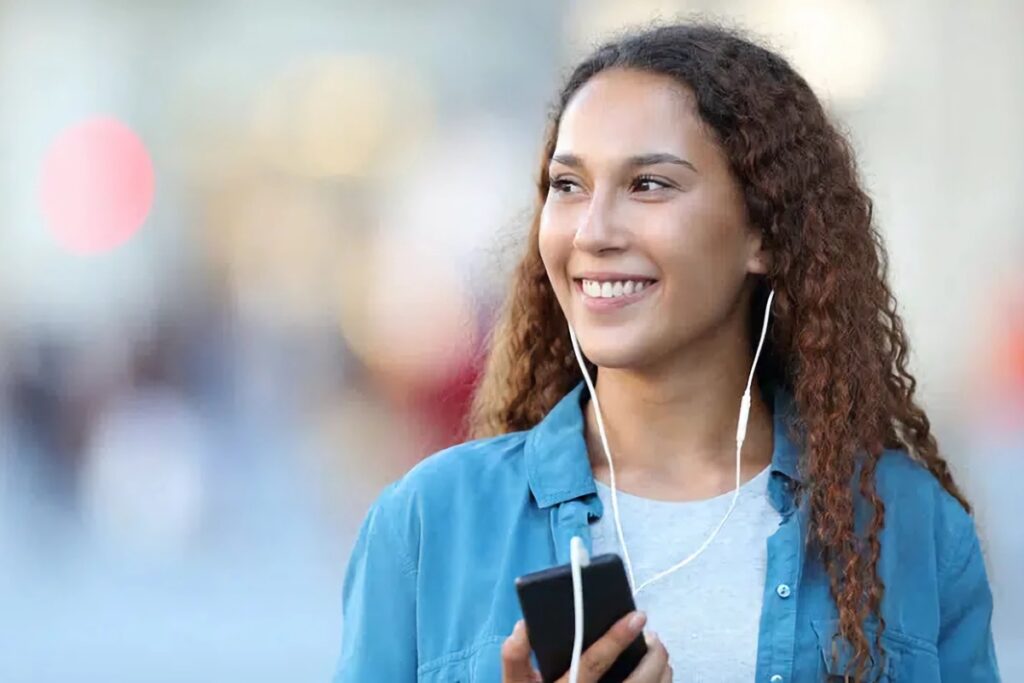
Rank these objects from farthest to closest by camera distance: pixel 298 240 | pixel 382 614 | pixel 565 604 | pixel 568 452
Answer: pixel 298 240
pixel 568 452
pixel 382 614
pixel 565 604

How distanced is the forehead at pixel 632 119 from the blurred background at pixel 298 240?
351 centimetres

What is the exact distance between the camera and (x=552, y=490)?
204cm

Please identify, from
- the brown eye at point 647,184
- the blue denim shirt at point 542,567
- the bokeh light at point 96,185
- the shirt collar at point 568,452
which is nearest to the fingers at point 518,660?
the blue denim shirt at point 542,567

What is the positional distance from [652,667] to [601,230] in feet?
1.92

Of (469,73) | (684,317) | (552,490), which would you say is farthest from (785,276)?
(469,73)

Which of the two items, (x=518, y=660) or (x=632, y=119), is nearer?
(x=518, y=660)

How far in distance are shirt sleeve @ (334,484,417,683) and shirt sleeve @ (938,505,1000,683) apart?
70 cm

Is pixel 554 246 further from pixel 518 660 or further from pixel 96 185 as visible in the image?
pixel 96 185

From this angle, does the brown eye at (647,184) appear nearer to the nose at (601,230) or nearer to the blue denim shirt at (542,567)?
the nose at (601,230)

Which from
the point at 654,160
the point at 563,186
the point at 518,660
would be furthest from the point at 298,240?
the point at 518,660

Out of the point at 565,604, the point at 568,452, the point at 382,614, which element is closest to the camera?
the point at 565,604

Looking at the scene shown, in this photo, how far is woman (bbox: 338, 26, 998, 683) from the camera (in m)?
1.97

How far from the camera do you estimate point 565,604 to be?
5.33 ft

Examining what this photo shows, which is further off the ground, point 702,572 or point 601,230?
point 601,230
